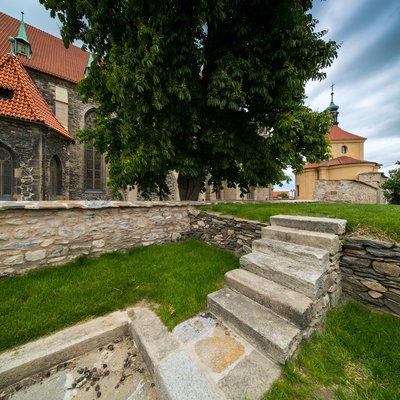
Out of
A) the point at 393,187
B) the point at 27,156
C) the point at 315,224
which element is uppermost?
the point at 27,156

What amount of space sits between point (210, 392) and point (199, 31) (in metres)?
7.58

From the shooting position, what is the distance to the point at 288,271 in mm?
2256

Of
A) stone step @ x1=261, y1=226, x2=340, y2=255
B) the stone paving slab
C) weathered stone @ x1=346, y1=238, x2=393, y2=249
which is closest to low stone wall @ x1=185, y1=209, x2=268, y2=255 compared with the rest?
stone step @ x1=261, y1=226, x2=340, y2=255

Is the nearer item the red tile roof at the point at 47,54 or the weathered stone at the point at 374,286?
the weathered stone at the point at 374,286

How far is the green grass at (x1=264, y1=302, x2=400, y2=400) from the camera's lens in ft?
4.64

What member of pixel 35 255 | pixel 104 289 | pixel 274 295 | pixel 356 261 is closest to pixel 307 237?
pixel 356 261

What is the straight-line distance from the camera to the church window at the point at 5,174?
8.05 meters

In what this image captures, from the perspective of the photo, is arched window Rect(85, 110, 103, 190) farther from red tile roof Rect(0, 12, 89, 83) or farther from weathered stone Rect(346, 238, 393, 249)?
weathered stone Rect(346, 238, 393, 249)

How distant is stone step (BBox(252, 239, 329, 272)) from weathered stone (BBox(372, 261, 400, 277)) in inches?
22.7

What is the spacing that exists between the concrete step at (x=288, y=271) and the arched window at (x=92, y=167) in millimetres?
13476

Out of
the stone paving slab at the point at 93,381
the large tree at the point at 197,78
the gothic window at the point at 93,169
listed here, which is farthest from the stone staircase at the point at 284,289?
the gothic window at the point at 93,169

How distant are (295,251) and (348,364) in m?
1.19

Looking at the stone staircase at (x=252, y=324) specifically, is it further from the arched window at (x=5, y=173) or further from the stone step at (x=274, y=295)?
the arched window at (x=5, y=173)

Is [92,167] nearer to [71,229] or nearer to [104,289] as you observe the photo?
[71,229]
